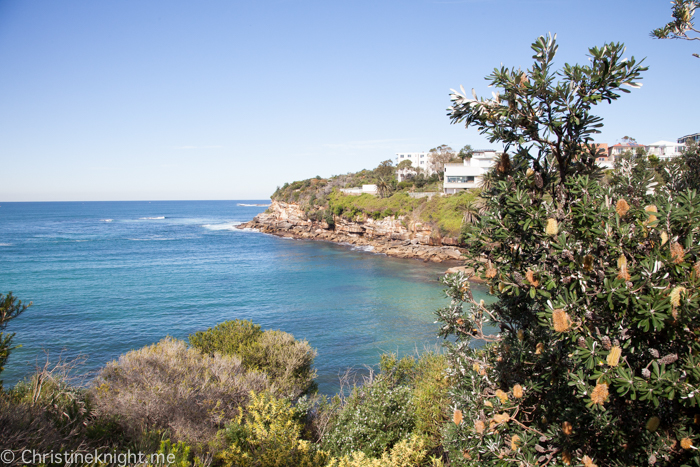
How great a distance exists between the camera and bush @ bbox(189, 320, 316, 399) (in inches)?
540

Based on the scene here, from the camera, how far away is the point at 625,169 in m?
5.20

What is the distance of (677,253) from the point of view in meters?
3.79

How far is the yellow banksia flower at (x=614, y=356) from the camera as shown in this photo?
3605 mm

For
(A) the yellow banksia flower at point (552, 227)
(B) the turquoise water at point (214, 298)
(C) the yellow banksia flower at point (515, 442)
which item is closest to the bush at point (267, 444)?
(B) the turquoise water at point (214, 298)

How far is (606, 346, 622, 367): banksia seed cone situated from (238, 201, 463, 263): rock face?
39394 mm

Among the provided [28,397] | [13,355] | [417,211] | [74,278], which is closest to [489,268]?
[28,397]

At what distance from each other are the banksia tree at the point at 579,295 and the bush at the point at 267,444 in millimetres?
3683

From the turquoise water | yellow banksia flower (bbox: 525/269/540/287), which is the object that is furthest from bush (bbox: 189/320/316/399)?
yellow banksia flower (bbox: 525/269/540/287)

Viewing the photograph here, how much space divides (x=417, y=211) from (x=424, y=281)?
20.9m

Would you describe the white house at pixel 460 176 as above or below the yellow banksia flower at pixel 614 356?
above

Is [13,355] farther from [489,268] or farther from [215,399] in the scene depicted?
[489,268]

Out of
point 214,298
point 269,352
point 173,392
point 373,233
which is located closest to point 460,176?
→ point 373,233

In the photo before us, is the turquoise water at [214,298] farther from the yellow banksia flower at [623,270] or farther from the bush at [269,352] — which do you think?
the yellow banksia flower at [623,270]

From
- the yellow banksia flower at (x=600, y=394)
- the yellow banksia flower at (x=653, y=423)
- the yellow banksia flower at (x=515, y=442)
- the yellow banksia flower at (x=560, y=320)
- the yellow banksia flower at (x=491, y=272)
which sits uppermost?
the yellow banksia flower at (x=491, y=272)
